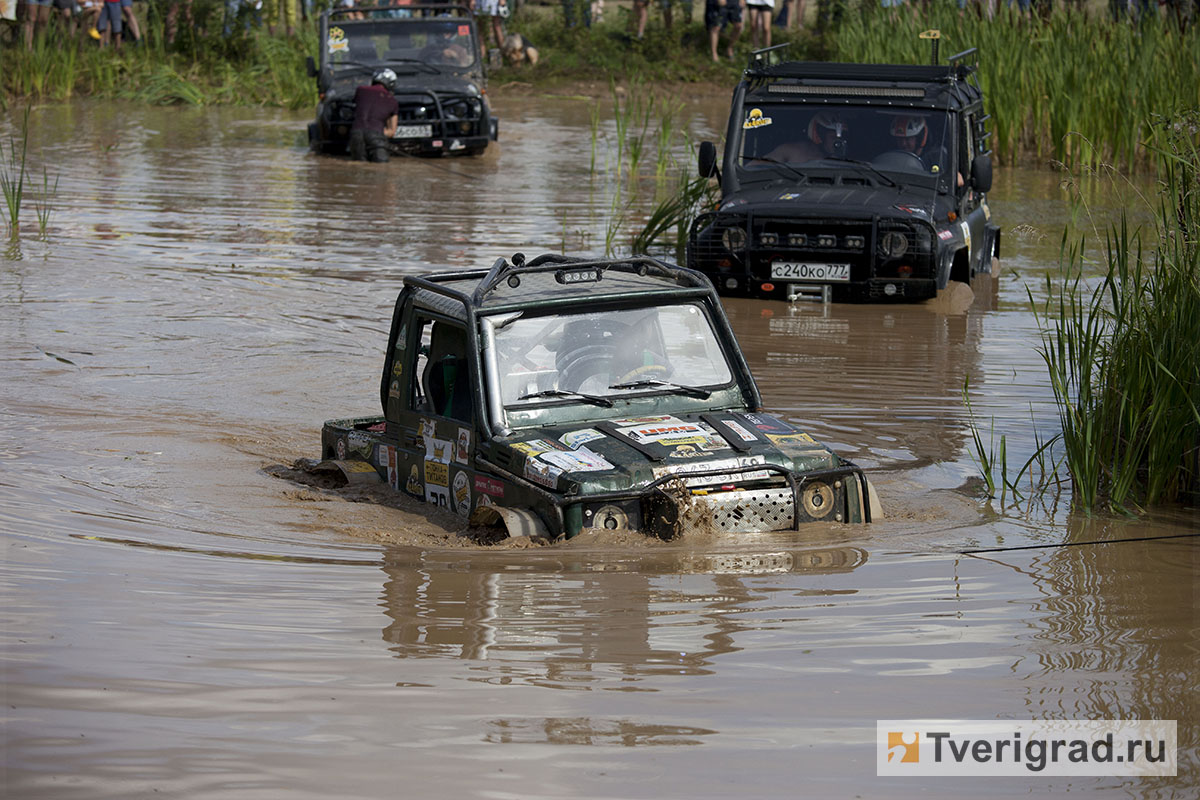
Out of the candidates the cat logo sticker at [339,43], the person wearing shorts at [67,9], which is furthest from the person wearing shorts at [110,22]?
the cat logo sticker at [339,43]

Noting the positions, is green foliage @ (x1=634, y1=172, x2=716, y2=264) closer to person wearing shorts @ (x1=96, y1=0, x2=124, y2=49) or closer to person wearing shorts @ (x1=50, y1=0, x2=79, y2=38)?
person wearing shorts @ (x1=50, y1=0, x2=79, y2=38)

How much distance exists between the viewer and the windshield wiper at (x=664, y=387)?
7863 mm

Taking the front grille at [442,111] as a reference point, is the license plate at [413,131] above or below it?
below

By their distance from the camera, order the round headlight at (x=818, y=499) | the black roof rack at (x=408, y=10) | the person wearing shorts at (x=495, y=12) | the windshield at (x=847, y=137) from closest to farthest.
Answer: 1. the round headlight at (x=818, y=499)
2. the windshield at (x=847, y=137)
3. the black roof rack at (x=408, y=10)
4. the person wearing shorts at (x=495, y=12)

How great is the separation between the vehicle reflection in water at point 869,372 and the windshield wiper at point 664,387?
1.76m

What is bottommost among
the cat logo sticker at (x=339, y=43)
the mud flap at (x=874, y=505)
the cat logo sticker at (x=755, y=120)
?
the mud flap at (x=874, y=505)

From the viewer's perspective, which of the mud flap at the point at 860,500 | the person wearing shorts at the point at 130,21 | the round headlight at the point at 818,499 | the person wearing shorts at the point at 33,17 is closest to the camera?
the round headlight at the point at 818,499

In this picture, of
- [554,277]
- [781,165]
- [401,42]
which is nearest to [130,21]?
[401,42]

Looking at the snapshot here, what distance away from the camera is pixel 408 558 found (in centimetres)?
724

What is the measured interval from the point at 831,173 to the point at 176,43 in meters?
20.5

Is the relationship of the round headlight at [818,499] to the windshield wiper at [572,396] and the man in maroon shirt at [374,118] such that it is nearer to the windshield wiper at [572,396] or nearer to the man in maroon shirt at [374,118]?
the windshield wiper at [572,396]

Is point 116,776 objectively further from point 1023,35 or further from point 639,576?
point 1023,35

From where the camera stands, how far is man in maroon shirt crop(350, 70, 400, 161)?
22609 mm

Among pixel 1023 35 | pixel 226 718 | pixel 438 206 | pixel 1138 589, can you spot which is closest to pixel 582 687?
pixel 226 718
